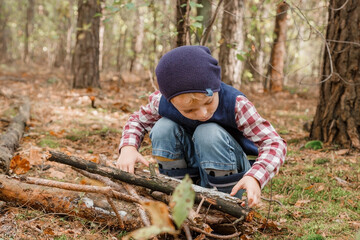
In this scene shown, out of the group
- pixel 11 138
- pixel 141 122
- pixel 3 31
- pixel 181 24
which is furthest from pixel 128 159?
pixel 3 31

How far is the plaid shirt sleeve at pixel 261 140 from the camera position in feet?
5.74

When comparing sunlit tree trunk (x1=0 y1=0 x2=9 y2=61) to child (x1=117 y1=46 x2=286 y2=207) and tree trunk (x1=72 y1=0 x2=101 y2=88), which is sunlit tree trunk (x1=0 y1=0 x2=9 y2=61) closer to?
tree trunk (x1=72 y1=0 x2=101 y2=88)

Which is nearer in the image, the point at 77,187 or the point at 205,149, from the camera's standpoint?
the point at 77,187

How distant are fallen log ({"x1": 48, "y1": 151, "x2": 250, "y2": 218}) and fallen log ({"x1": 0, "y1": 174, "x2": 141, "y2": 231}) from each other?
143 mm

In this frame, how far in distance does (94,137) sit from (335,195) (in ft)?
8.87

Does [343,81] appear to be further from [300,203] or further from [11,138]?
[11,138]

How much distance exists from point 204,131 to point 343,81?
2.27m

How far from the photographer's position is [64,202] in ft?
6.05

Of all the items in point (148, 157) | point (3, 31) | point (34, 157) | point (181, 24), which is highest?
point (3, 31)

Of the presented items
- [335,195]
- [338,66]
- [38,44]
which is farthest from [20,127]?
[38,44]

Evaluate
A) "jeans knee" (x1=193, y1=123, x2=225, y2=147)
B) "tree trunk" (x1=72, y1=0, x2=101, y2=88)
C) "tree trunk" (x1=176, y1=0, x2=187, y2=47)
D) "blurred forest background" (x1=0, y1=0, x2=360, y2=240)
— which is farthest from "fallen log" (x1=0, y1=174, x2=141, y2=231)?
"tree trunk" (x1=72, y1=0, x2=101, y2=88)

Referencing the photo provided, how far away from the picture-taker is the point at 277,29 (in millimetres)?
9219

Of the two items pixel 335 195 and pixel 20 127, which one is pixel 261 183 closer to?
pixel 335 195

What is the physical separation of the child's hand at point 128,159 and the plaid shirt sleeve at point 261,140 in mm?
649
